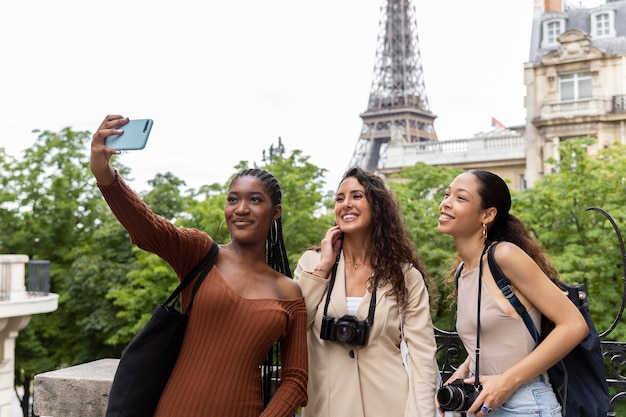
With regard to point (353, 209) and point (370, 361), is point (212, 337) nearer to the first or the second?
point (370, 361)

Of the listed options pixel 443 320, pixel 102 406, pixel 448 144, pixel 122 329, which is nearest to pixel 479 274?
pixel 102 406

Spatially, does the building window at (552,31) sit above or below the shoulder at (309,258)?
above

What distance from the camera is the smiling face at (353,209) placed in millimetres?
3670

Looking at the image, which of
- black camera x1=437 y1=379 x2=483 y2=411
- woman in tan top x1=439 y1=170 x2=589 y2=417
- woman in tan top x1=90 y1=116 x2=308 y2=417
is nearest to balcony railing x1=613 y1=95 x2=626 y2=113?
woman in tan top x1=439 y1=170 x2=589 y2=417

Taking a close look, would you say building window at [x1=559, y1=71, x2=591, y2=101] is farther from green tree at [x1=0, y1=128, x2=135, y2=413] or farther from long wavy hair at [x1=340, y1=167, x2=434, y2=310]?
long wavy hair at [x1=340, y1=167, x2=434, y2=310]

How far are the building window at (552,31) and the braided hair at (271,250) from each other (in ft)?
112

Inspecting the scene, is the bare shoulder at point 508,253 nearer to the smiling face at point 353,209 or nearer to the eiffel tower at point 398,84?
the smiling face at point 353,209

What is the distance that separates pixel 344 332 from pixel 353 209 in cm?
63

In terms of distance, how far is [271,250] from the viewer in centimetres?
345

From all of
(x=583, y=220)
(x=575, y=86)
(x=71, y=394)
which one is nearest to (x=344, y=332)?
(x=71, y=394)

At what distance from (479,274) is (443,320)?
14.7 meters

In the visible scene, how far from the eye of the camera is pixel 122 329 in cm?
2289

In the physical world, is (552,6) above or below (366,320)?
above

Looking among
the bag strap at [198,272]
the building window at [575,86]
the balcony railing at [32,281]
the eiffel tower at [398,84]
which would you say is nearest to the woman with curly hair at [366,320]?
the bag strap at [198,272]
